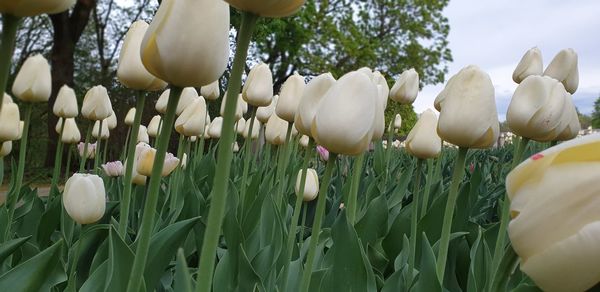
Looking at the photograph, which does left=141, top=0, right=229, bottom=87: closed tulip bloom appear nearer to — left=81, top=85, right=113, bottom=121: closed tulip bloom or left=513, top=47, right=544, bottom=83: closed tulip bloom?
left=81, top=85, right=113, bottom=121: closed tulip bloom

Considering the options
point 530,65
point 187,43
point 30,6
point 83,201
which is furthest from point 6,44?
point 530,65

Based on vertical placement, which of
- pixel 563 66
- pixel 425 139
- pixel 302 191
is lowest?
pixel 302 191

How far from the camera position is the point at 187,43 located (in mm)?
545

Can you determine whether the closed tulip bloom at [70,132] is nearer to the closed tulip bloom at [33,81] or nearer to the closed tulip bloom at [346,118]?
the closed tulip bloom at [33,81]

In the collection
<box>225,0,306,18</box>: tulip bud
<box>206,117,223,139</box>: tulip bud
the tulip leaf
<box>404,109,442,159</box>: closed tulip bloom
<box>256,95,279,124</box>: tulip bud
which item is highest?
<box>225,0,306,18</box>: tulip bud

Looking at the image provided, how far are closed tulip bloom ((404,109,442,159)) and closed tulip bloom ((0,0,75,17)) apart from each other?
36.6 inches

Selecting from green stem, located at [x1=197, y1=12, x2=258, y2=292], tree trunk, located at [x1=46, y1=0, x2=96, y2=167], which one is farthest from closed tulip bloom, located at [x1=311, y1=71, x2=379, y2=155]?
tree trunk, located at [x1=46, y1=0, x2=96, y2=167]

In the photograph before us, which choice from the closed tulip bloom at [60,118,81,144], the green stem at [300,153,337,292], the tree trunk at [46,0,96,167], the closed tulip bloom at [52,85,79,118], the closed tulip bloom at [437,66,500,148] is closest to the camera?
the green stem at [300,153,337,292]

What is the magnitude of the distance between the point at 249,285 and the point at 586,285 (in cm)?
72

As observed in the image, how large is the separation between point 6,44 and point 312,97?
1.90 feet

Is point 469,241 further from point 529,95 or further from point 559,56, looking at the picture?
point 529,95

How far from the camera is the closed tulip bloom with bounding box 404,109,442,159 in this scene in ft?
3.98

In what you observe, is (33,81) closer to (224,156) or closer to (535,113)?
(224,156)

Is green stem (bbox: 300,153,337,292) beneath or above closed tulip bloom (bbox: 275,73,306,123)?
beneath
